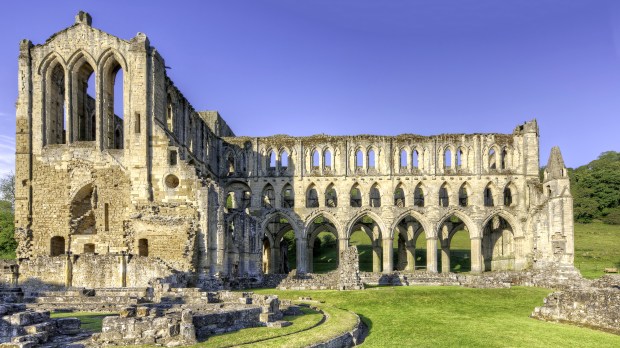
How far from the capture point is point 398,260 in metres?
43.1

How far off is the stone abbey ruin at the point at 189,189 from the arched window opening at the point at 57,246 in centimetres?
9

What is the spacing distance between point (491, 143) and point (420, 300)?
2078 centimetres

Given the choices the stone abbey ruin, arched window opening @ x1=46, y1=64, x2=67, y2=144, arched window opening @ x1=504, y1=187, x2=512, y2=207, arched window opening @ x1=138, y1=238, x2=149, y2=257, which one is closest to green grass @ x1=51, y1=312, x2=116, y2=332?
the stone abbey ruin

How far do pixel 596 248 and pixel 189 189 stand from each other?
116 feet

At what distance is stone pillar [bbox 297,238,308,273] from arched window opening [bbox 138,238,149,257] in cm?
1328

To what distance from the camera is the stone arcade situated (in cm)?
2712

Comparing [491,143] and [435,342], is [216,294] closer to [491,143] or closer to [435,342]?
[435,342]

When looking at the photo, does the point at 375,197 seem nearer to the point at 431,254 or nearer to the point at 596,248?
the point at 431,254

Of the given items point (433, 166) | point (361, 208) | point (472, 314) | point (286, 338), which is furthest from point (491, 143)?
point (286, 338)

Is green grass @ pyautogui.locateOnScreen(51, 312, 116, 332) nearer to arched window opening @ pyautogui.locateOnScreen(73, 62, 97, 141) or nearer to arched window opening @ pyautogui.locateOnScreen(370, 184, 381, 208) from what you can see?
arched window opening @ pyautogui.locateOnScreen(73, 62, 97, 141)

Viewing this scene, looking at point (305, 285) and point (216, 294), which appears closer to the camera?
point (216, 294)

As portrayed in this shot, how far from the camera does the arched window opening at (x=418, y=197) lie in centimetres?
4078

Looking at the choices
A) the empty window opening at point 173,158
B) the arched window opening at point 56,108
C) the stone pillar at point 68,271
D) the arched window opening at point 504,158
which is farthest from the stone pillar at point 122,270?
the arched window opening at point 504,158

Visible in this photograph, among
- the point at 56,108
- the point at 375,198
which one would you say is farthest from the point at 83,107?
the point at 375,198
